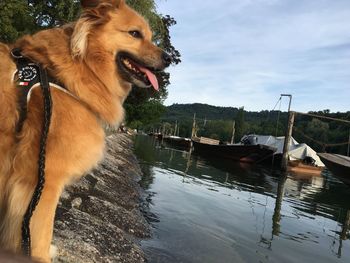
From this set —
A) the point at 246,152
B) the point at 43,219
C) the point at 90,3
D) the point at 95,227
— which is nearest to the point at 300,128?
the point at 246,152

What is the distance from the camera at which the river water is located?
8.80 meters

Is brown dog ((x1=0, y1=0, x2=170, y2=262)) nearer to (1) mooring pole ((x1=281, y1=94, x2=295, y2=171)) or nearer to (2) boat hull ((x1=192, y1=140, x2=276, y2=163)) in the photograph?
(1) mooring pole ((x1=281, y1=94, x2=295, y2=171))

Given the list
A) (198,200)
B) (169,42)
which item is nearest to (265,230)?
(198,200)

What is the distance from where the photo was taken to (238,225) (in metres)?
11.6

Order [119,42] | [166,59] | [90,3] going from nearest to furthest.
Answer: [90,3]
[119,42]
[166,59]

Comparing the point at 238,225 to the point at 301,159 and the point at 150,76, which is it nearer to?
the point at 150,76

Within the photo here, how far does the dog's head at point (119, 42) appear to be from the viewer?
145 inches

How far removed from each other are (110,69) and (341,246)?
9.68 metres

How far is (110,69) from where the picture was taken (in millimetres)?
3857

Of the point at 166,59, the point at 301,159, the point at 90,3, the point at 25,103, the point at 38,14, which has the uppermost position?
the point at 38,14

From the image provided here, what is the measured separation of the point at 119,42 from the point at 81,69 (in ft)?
1.81

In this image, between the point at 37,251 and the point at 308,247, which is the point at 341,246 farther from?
the point at 37,251

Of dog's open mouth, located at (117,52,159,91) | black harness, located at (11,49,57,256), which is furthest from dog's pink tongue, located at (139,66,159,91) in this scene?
black harness, located at (11,49,57,256)

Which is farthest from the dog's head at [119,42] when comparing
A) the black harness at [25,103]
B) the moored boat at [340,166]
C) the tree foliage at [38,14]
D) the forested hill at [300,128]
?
the forested hill at [300,128]
